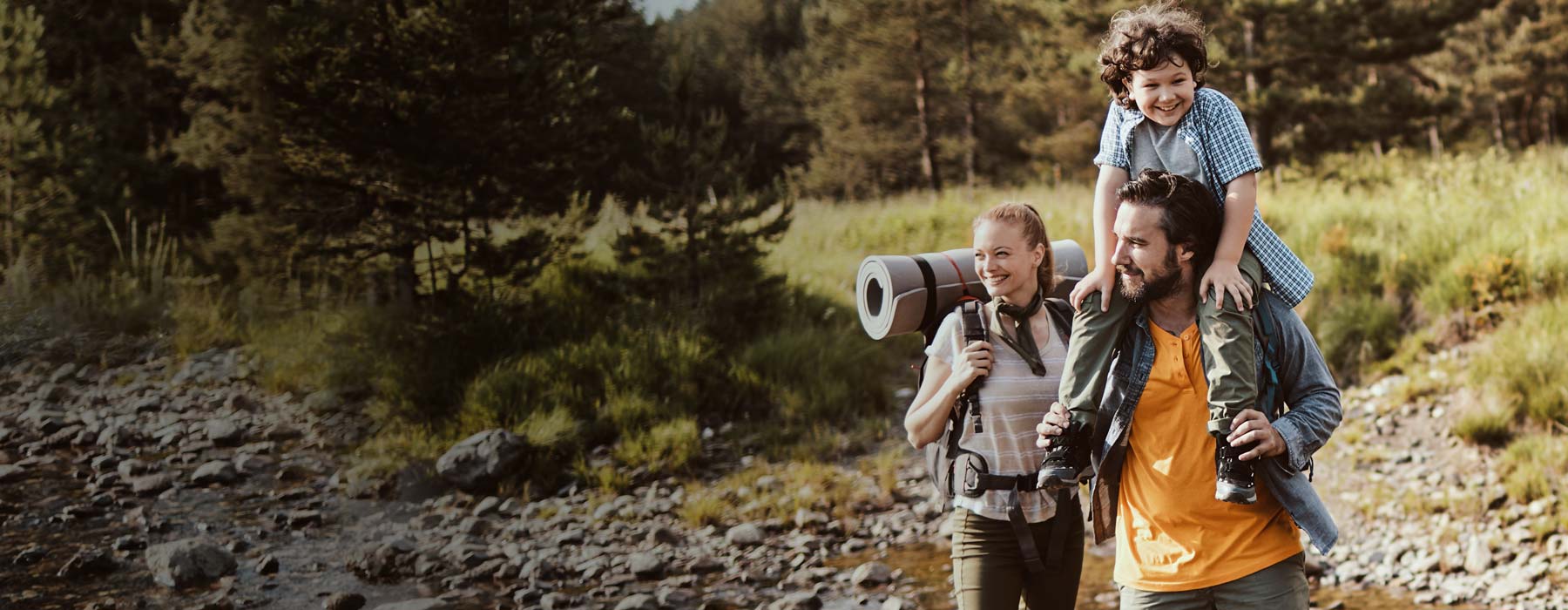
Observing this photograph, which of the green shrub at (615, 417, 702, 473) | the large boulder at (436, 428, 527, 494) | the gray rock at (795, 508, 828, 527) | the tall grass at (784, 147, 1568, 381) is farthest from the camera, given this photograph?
the tall grass at (784, 147, 1568, 381)

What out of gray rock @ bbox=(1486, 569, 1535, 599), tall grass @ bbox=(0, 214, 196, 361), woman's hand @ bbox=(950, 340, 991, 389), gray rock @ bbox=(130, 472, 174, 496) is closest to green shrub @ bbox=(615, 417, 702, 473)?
gray rock @ bbox=(130, 472, 174, 496)

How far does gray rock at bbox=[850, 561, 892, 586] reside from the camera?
22.0 feet

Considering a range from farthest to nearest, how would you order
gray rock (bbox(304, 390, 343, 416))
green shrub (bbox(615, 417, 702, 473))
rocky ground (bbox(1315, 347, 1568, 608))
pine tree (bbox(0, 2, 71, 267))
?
pine tree (bbox(0, 2, 71, 267)) → gray rock (bbox(304, 390, 343, 416)) → green shrub (bbox(615, 417, 702, 473)) → rocky ground (bbox(1315, 347, 1568, 608))

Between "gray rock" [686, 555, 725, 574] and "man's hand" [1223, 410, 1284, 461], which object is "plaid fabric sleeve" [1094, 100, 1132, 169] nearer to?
"man's hand" [1223, 410, 1284, 461]

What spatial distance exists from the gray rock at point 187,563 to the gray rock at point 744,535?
311 cm

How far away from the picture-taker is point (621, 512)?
7852 mm

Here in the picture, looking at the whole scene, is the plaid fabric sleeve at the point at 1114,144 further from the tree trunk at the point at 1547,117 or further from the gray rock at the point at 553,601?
the tree trunk at the point at 1547,117

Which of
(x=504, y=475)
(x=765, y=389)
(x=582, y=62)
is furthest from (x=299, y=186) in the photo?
(x=765, y=389)

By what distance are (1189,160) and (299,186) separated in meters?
9.38

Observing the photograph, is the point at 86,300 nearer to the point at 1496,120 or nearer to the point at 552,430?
the point at 552,430

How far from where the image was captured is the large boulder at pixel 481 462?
8188 millimetres

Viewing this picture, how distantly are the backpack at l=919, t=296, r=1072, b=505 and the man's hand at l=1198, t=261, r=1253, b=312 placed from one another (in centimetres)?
77

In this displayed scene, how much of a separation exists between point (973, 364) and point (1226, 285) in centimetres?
87

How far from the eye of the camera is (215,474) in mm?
8023
